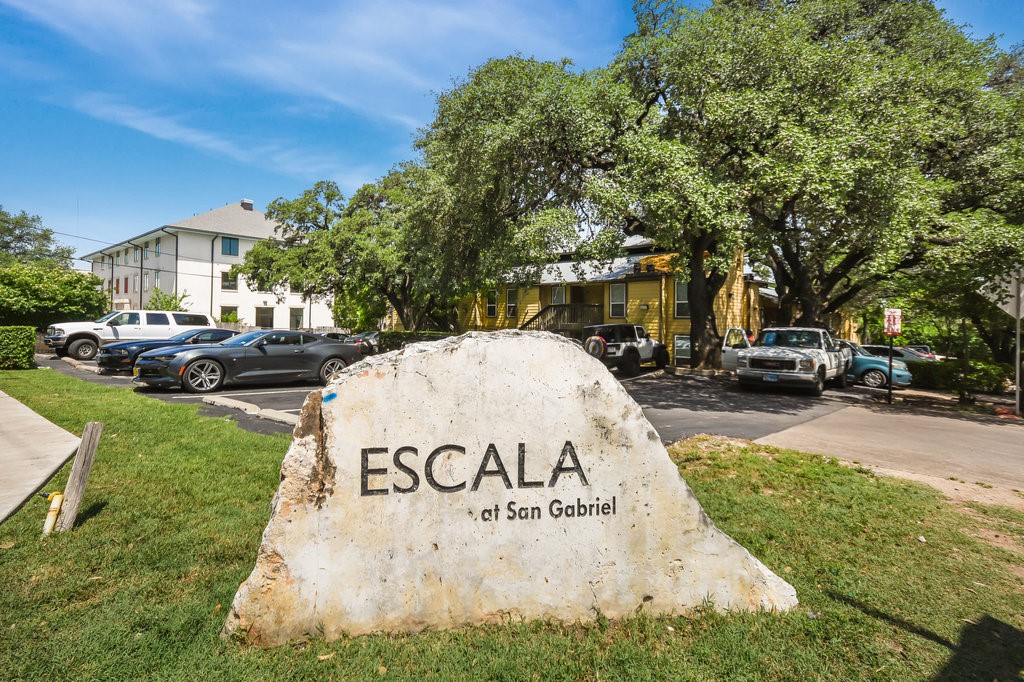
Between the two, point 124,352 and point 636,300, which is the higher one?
point 636,300

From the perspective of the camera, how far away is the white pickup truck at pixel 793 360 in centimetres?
1391

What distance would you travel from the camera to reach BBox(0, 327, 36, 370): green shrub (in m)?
14.4

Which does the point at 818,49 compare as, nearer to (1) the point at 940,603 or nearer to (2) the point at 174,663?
(1) the point at 940,603

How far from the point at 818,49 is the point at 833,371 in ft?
27.2

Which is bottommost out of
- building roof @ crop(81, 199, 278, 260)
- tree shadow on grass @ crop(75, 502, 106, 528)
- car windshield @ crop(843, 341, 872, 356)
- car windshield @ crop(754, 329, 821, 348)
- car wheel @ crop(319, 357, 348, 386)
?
tree shadow on grass @ crop(75, 502, 106, 528)

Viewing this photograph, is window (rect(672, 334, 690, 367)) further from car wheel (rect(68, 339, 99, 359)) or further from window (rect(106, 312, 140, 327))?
car wheel (rect(68, 339, 99, 359))

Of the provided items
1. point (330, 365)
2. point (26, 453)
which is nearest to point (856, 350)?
point (330, 365)

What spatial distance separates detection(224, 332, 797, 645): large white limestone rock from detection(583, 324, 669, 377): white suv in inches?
558

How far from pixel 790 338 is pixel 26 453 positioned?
1624 cm

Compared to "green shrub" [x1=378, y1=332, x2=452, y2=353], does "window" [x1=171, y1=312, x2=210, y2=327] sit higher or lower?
higher

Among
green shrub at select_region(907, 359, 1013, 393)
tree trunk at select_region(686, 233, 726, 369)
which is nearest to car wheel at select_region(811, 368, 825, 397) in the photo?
green shrub at select_region(907, 359, 1013, 393)

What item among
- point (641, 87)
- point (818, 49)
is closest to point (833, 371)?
point (818, 49)

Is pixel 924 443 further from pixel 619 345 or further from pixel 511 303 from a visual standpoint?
pixel 511 303

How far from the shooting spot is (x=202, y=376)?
11805 millimetres
